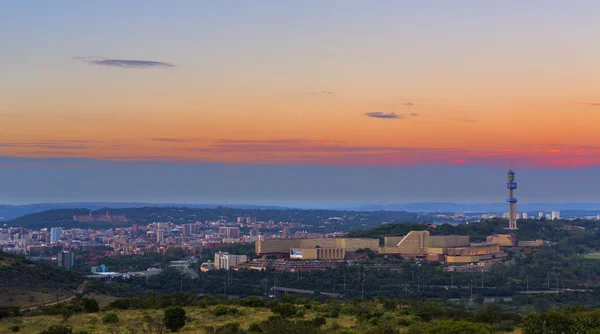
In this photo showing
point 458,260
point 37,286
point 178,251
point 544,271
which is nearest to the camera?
point 37,286

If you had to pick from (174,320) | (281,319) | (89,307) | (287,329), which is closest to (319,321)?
(281,319)

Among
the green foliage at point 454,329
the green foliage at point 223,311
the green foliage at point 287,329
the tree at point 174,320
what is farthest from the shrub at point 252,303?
the green foliage at point 454,329

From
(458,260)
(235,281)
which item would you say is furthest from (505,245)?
(235,281)

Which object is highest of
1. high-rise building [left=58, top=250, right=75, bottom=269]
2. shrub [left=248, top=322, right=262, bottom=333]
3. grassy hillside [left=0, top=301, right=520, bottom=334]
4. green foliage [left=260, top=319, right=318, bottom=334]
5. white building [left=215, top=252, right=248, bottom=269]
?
green foliage [left=260, top=319, right=318, bottom=334]

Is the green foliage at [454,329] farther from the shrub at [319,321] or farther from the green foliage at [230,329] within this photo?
the green foliage at [230,329]

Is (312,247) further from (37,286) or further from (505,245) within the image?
(37,286)

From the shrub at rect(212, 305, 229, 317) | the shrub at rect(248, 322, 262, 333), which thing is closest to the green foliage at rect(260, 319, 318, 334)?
the shrub at rect(248, 322, 262, 333)

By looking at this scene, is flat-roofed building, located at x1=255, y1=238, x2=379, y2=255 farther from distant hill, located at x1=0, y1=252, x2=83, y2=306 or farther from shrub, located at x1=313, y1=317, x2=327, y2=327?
shrub, located at x1=313, y1=317, x2=327, y2=327

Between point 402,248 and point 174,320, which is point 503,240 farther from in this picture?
point 174,320
